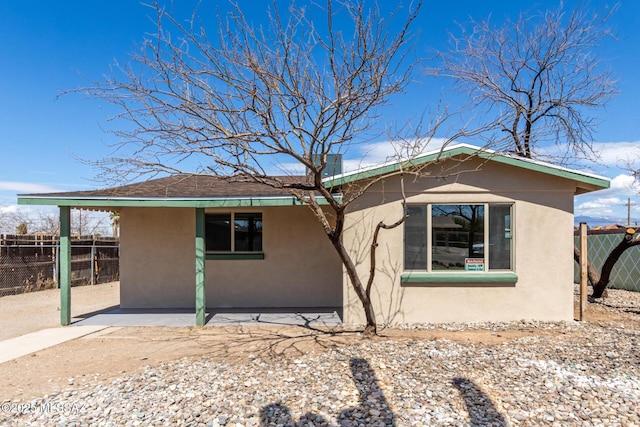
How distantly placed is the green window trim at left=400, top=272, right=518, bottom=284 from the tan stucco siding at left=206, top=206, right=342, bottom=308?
2394 mm

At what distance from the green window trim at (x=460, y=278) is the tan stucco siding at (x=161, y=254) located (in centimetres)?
531

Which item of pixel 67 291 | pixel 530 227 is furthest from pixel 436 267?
pixel 67 291

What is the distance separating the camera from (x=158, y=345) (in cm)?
660

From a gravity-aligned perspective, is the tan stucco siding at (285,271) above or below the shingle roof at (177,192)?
below

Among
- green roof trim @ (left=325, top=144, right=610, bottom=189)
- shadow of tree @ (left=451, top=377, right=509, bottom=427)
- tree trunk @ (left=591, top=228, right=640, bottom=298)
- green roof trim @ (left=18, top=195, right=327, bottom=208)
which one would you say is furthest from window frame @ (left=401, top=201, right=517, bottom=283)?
tree trunk @ (left=591, top=228, right=640, bottom=298)

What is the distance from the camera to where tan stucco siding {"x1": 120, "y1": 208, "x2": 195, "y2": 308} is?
9.89 metres

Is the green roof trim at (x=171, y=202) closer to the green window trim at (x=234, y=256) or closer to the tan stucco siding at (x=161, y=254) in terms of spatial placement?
the tan stucco siding at (x=161, y=254)

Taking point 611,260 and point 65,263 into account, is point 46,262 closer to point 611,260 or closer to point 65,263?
point 65,263

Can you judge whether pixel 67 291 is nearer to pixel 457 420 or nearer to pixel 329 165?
pixel 329 165

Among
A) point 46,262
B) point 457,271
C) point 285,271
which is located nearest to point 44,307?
point 46,262

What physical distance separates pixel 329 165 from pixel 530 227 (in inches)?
189

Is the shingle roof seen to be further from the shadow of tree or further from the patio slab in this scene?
the shadow of tree

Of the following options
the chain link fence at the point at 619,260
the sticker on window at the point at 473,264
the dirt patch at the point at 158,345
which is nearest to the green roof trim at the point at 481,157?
the sticker on window at the point at 473,264

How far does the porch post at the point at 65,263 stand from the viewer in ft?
25.8
